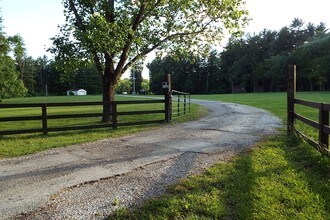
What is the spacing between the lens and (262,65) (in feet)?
228

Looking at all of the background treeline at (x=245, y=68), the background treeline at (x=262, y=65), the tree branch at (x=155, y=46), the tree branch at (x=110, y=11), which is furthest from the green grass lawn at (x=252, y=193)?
the background treeline at (x=262, y=65)

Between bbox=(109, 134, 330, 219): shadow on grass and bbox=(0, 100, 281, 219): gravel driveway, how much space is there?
399mm

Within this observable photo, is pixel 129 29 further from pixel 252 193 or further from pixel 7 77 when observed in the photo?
pixel 7 77

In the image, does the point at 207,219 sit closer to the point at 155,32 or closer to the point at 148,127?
the point at 148,127

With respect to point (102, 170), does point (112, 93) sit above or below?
above

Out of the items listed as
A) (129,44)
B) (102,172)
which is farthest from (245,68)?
(102,172)

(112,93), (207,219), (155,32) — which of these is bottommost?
(207,219)

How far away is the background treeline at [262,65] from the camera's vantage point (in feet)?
186

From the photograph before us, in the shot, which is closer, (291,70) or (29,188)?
(29,188)

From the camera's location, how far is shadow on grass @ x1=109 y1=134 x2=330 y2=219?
3.53 m

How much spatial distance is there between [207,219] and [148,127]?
7.78 metres

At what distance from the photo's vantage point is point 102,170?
546 cm

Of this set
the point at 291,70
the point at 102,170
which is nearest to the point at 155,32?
the point at 291,70

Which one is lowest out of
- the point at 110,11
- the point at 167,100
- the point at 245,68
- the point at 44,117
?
the point at 44,117
